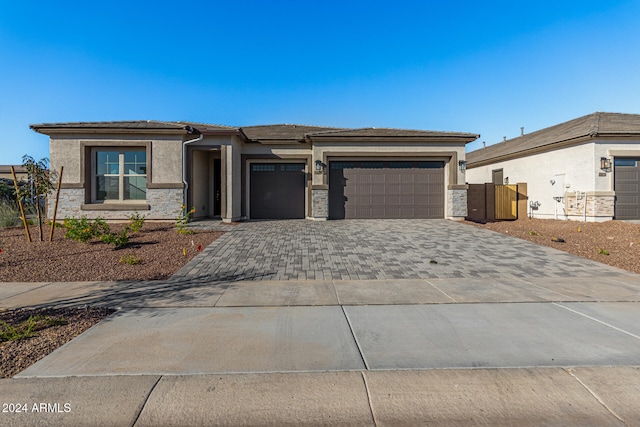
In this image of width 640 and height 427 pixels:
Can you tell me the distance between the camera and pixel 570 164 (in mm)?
15633

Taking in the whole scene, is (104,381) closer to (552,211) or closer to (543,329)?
(543,329)

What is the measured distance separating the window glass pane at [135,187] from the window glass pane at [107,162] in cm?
72

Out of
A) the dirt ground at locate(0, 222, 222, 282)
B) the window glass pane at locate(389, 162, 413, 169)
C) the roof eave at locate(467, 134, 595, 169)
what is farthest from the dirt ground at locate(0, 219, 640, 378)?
the window glass pane at locate(389, 162, 413, 169)

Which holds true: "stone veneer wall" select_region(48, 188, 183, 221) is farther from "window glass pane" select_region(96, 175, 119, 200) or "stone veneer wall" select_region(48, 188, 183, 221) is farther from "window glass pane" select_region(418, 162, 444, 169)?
"window glass pane" select_region(418, 162, 444, 169)

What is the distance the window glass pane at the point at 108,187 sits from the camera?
46.2 feet

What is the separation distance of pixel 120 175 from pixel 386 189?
38.9ft

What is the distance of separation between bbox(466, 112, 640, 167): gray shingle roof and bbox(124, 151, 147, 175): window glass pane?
767 inches

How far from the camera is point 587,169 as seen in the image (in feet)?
48.3

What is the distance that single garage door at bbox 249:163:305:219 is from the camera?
1589cm

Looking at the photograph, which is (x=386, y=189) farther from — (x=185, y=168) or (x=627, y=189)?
(x=627, y=189)

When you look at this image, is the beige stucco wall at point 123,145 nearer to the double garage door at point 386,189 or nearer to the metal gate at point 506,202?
the double garage door at point 386,189

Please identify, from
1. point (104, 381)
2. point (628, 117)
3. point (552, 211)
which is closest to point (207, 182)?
point (104, 381)

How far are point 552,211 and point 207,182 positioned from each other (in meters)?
17.5

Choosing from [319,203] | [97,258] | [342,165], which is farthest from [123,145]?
[342,165]
